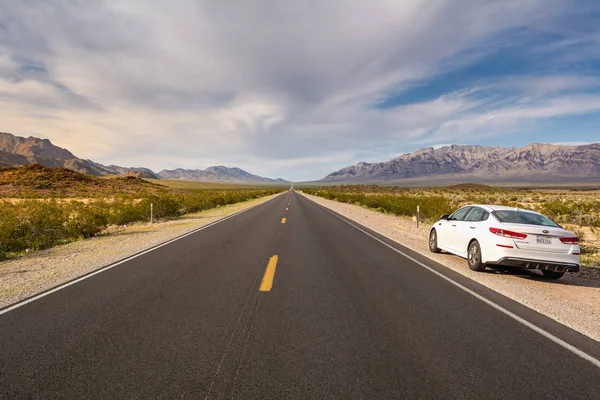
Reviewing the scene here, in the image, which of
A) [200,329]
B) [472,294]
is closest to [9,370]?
[200,329]

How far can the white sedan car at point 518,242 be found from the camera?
22.7ft

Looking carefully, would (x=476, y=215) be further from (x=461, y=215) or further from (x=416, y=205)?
(x=416, y=205)

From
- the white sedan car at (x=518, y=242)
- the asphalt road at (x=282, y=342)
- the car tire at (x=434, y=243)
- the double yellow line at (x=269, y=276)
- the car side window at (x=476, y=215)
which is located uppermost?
the car side window at (x=476, y=215)

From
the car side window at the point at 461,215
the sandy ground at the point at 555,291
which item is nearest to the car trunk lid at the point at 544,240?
the sandy ground at the point at 555,291

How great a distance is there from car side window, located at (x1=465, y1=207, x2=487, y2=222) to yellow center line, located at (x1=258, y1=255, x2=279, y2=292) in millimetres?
5189

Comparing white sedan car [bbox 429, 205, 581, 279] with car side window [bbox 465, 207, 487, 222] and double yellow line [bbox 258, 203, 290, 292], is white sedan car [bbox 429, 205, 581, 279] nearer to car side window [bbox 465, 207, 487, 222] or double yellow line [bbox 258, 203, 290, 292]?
car side window [bbox 465, 207, 487, 222]

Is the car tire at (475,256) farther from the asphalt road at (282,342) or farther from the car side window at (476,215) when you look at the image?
the asphalt road at (282,342)

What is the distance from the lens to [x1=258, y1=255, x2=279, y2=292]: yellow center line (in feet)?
20.2

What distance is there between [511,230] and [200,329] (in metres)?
6.54

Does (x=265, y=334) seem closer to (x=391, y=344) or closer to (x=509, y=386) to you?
(x=391, y=344)

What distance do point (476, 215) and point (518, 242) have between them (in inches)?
65.6

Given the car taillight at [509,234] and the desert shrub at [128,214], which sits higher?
the car taillight at [509,234]

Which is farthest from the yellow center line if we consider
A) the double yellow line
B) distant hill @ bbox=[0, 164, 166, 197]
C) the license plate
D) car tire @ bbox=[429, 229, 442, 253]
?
distant hill @ bbox=[0, 164, 166, 197]

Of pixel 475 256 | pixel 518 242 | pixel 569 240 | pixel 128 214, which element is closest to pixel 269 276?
pixel 475 256
